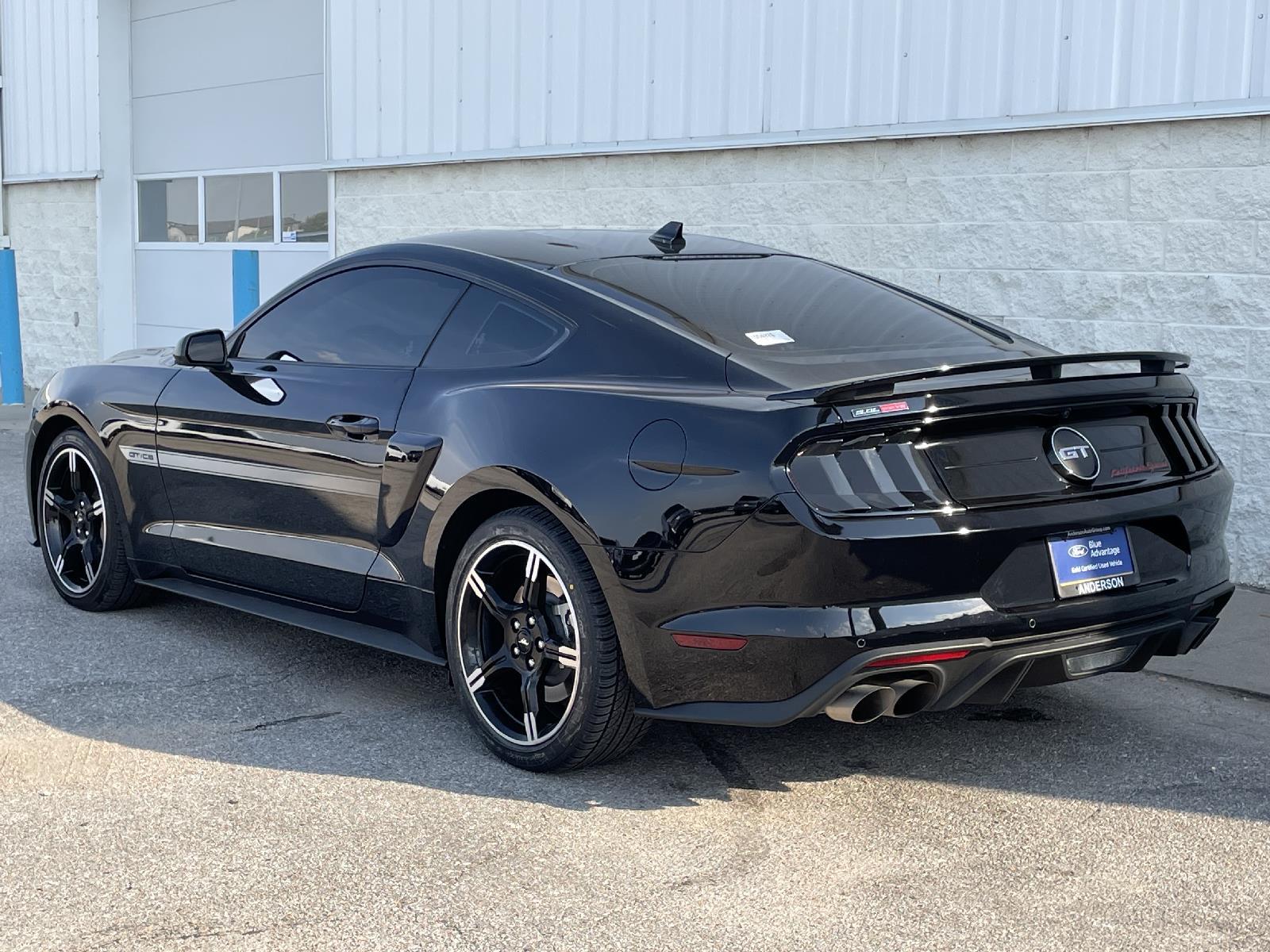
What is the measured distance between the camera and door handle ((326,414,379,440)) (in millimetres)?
4633

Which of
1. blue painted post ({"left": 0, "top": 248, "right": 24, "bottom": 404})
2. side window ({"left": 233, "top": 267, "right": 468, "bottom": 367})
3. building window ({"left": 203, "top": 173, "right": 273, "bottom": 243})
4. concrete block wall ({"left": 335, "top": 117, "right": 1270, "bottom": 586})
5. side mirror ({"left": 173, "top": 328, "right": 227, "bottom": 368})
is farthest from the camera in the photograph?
blue painted post ({"left": 0, "top": 248, "right": 24, "bottom": 404})

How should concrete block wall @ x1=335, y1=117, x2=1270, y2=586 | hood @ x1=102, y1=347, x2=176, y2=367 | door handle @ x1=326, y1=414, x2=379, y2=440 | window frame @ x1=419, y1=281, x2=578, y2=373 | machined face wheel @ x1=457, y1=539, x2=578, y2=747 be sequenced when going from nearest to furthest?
machined face wheel @ x1=457, y1=539, x2=578, y2=747 < window frame @ x1=419, y1=281, x2=578, y2=373 < door handle @ x1=326, y1=414, x2=379, y2=440 < hood @ x1=102, y1=347, x2=176, y2=367 < concrete block wall @ x1=335, y1=117, x2=1270, y2=586

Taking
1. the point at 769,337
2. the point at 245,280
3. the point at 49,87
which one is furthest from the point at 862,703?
the point at 49,87

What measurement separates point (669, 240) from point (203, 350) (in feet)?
5.58

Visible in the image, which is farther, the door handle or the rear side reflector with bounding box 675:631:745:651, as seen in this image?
the door handle

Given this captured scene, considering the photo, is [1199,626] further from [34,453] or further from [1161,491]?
[34,453]

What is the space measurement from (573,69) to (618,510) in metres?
6.34

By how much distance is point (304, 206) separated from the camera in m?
12.8

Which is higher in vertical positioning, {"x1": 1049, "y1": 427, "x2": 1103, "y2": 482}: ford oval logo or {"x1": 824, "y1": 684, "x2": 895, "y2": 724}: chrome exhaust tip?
{"x1": 1049, "y1": 427, "x2": 1103, "y2": 482}: ford oval logo

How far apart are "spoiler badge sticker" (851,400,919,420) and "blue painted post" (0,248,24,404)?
13.0m

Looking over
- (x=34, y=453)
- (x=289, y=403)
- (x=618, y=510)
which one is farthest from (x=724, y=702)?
(x=34, y=453)

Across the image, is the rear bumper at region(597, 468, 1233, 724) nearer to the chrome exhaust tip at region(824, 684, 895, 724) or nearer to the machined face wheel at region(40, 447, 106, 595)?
the chrome exhaust tip at region(824, 684, 895, 724)

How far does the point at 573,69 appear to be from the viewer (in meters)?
9.60

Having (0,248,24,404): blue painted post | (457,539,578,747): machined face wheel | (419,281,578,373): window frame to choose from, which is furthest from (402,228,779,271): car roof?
(0,248,24,404): blue painted post
